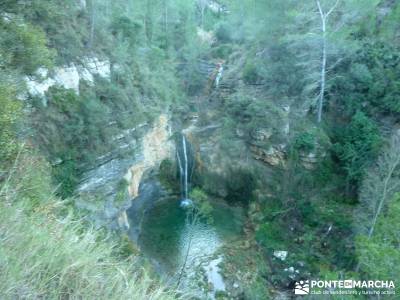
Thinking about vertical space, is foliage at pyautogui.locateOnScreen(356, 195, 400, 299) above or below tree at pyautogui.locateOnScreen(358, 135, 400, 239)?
above

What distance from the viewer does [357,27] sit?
55.3 ft

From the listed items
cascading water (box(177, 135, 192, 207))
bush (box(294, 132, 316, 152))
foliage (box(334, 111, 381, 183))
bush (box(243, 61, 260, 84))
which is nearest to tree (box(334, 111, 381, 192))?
foliage (box(334, 111, 381, 183))

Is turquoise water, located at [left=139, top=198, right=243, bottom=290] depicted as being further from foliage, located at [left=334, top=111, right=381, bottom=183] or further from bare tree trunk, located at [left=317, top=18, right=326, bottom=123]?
bare tree trunk, located at [left=317, top=18, right=326, bottom=123]

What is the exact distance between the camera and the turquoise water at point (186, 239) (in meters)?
12.7

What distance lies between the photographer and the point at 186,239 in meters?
14.4

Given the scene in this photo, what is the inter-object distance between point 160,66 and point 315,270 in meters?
14.9

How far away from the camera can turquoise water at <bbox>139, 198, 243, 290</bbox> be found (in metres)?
12.7

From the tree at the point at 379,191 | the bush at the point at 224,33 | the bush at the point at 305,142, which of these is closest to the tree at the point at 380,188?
the tree at the point at 379,191

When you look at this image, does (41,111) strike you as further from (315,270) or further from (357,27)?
(357,27)

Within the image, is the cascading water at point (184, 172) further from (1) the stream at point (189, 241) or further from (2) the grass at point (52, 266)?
(2) the grass at point (52, 266)

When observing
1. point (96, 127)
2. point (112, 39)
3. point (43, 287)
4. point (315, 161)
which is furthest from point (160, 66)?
point (43, 287)

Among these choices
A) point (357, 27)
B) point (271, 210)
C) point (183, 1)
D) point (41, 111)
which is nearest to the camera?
point (41, 111)

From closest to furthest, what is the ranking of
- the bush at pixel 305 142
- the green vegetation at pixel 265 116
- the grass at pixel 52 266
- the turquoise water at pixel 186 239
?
the grass at pixel 52 266
the green vegetation at pixel 265 116
the turquoise water at pixel 186 239
the bush at pixel 305 142

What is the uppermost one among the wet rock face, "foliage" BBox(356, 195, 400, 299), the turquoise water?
"foliage" BBox(356, 195, 400, 299)
